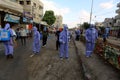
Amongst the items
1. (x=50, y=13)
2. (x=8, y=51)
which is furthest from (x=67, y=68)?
(x=50, y=13)

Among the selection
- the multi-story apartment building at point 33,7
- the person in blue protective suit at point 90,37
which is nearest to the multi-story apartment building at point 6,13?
the person in blue protective suit at point 90,37

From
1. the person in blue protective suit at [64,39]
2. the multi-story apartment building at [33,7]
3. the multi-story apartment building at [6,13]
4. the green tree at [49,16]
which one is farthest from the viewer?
the green tree at [49,16]

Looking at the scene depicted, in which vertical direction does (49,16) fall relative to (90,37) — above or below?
above

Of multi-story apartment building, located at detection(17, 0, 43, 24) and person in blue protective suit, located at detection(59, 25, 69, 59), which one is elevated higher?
multi-story apartment building, located at detection(17, 0, 43, 24)

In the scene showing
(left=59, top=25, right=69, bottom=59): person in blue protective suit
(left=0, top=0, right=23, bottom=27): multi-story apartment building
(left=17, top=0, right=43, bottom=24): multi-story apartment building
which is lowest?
(left=59, top=25, right=69, bottom=59): person in blue protective suit

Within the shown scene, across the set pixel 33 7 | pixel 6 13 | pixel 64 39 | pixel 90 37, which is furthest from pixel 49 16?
pixel 64 39

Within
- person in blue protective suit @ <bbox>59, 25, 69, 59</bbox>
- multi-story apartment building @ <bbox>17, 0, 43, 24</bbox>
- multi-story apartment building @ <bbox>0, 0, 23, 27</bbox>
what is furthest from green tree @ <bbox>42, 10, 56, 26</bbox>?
person in blue protective suit @ <bbox>59, 25, 69, 59</bbox>

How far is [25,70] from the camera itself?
9945 millimetres

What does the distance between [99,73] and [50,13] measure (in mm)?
90548

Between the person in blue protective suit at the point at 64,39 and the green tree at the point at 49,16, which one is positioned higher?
the green tree at the point at 49,16

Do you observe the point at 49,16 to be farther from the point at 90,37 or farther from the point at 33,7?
the point at 90,37

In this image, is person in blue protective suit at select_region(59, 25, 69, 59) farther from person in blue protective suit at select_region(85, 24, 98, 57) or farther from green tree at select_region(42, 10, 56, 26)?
green tree at select_region(42, 10, 56, 26)

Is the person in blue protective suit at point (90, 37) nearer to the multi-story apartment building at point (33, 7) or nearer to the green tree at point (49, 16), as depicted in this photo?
the multi-story apartment building at point (33, 7)

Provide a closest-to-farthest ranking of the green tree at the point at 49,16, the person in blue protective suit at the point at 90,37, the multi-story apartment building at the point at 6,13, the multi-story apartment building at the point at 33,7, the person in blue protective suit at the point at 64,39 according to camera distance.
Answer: the person in blue protective suit at the point at 64,39, the person in blue protective suit at the point at 90,37, the multi-story apartment building at the point at 6,13, the multi-story apartment building at the point at 33,7, the green tree at the point at 49,16
